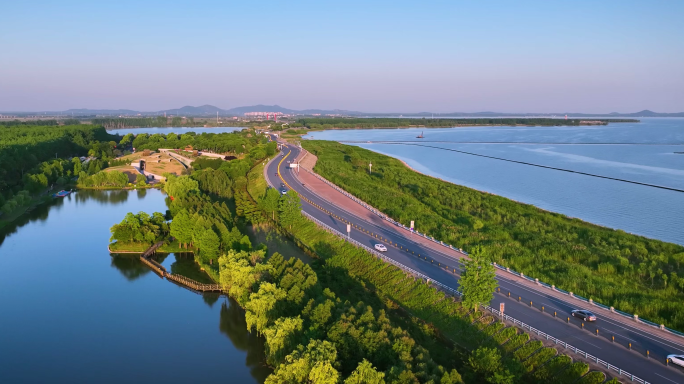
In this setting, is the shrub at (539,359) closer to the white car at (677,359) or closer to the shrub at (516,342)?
the shrub at (516,342)

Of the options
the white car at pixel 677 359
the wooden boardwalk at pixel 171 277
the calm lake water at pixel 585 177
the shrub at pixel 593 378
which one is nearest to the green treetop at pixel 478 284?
the shrub at pixel 593 378

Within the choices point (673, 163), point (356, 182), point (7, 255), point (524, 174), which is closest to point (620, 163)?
point (673, 163)

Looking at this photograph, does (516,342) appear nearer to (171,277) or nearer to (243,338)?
(243,338)

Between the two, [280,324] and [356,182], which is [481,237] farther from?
[356,182]

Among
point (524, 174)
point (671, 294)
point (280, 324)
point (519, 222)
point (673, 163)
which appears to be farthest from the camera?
point (673, 163)

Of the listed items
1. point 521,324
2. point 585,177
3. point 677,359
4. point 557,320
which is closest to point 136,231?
point 521,324
